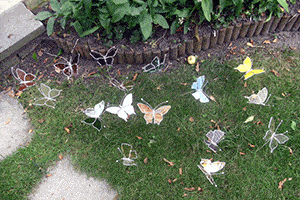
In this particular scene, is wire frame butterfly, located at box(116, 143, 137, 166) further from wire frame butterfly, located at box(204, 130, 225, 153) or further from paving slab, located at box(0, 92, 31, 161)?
paving slab, located at box(0, 92, 31, 161)

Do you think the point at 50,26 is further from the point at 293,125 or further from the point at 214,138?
the point at 293,125

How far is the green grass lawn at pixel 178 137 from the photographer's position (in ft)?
6.62

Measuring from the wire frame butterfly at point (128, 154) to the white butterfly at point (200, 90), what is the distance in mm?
845

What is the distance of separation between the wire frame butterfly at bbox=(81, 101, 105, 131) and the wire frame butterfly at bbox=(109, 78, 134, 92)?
238mm

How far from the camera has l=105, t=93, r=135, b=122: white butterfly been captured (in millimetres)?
2275

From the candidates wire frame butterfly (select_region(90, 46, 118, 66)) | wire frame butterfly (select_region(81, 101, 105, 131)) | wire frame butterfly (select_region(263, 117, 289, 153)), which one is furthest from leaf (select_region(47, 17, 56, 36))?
wire frame butterfly (select_region(263, 117, 289, 153))

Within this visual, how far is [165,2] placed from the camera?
2111mm

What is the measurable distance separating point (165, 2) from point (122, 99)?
3.35 feet

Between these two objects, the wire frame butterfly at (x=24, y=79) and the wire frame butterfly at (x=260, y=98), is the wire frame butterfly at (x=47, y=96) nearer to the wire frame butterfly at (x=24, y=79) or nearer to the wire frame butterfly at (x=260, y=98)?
the wire frame butterfly at (x=24, y=79)

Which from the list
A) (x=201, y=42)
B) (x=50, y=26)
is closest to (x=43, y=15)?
(x=50, y=26)

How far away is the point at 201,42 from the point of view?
8.05 feet

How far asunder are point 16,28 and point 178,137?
2.08 metres

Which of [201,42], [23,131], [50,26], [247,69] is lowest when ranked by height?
[23,131]

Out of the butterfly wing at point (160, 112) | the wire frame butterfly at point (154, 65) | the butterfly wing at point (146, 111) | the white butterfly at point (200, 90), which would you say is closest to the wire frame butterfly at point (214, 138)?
the white butterfly at point (200, 90)
